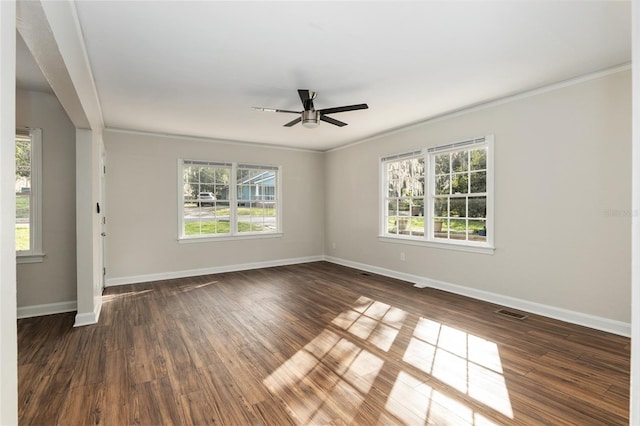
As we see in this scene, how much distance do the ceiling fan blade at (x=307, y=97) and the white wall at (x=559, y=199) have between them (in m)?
2.27

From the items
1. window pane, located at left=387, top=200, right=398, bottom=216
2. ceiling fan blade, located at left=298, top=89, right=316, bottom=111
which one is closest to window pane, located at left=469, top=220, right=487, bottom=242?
window pane, located at left=387, top=200, right=398, bottom=216

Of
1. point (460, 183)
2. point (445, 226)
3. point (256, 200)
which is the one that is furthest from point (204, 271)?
point (460, 183)

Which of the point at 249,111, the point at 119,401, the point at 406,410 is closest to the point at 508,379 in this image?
the point at 406,410

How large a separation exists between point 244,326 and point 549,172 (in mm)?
3945

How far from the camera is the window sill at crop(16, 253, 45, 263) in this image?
383cm

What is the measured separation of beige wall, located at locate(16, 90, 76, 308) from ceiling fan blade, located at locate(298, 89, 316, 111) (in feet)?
10.0

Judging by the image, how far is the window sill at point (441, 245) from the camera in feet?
14.2

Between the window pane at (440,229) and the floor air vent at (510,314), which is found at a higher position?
the window pane at (440,229)

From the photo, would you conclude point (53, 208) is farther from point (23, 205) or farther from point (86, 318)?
point (86, 318)

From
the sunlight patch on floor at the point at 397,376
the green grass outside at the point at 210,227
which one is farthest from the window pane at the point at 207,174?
the sunlight patch on floor at the point at 397,376

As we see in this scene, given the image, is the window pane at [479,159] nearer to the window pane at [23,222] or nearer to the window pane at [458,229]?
the window pane at [458,229]

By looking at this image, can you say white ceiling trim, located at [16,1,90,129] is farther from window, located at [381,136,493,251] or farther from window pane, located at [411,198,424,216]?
window pane, located at [411,198,424,216]

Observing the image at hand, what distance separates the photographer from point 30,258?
3.88 metres

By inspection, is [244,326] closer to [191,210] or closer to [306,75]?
[306,75]
